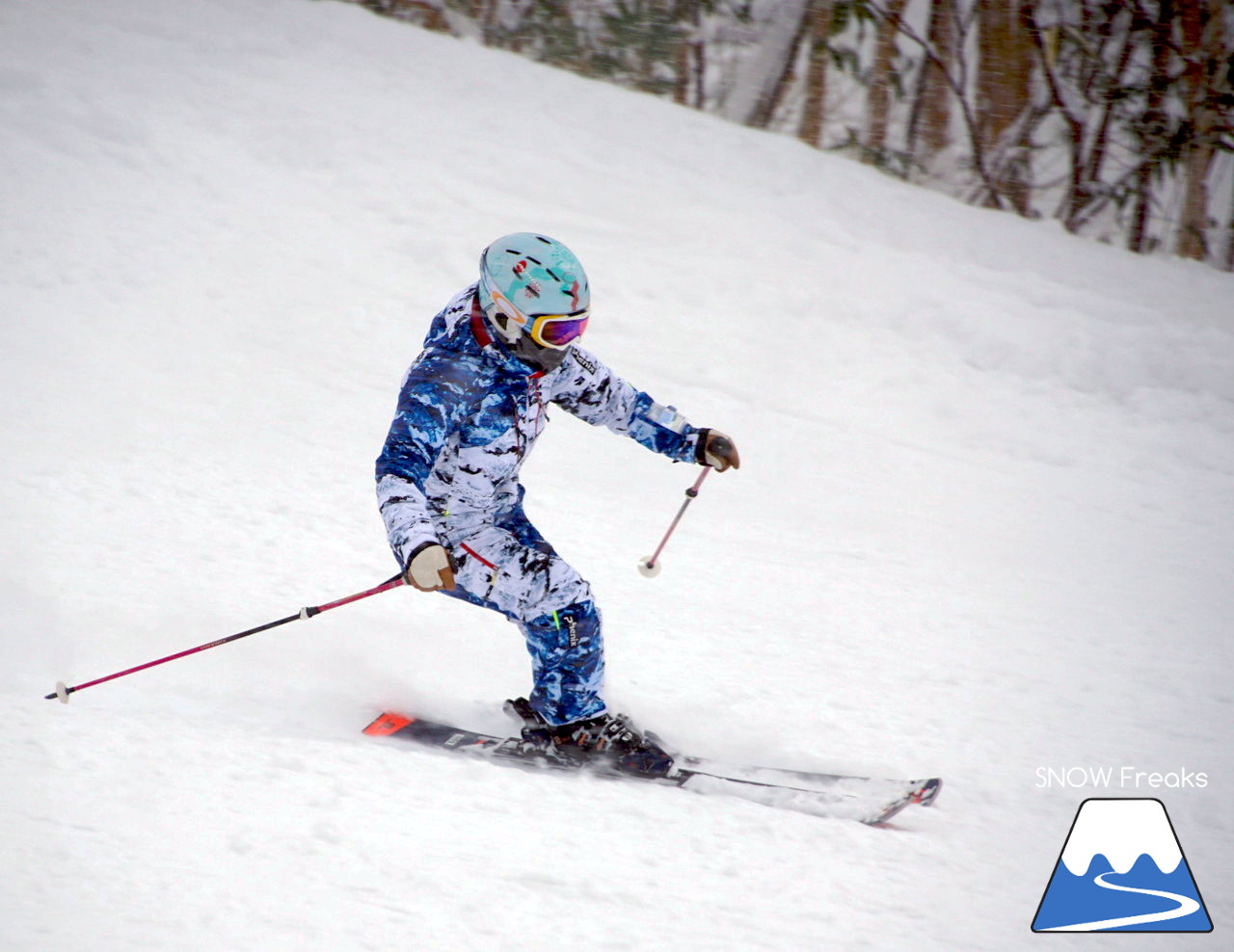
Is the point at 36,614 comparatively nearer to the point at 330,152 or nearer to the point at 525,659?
the point at 525,659

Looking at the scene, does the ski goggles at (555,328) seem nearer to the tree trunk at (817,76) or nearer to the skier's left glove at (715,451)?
the skier's left glove at (715,451)

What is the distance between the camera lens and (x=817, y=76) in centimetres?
1117

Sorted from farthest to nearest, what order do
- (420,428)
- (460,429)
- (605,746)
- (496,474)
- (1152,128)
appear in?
(1152,128) < (605,746) < (496,474) < (460,429) < (420,428)

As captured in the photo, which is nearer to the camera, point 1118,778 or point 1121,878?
point 1121,878

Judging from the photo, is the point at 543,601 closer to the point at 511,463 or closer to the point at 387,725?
the point at 511,463

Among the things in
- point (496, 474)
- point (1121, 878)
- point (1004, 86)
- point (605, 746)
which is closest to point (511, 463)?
point (496, 474)

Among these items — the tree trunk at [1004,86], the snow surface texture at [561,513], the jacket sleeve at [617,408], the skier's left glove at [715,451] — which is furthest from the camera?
the tree trunk at [1004,86]

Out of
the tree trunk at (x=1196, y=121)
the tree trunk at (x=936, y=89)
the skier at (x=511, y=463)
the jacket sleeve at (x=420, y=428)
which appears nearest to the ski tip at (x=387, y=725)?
the skier at (x=511, y=463)

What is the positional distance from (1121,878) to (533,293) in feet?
8.68

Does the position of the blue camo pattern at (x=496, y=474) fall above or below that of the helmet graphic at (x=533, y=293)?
below

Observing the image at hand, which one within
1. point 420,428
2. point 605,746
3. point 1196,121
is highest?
point 1196,121

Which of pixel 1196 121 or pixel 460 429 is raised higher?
pixel 1196 121

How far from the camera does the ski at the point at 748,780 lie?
3238mm

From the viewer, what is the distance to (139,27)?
32.4ft
